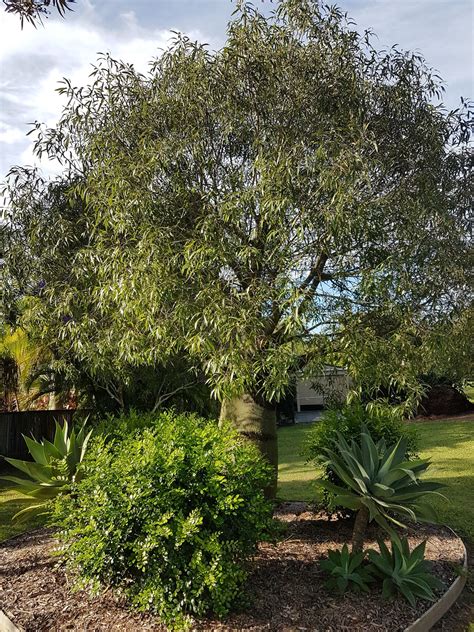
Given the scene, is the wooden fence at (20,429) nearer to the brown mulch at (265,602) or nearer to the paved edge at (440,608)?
the brown mulch at (265,602)

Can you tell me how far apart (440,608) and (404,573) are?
0.36 meters

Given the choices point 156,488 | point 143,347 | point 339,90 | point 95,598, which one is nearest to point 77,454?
point 143,347

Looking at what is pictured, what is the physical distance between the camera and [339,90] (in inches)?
223

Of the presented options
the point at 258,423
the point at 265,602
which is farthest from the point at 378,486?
the point at 258,423

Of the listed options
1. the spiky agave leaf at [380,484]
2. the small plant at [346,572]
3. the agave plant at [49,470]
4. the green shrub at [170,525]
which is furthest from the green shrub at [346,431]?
the agave plant at [49,470]

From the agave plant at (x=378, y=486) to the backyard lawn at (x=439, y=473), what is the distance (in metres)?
1.18

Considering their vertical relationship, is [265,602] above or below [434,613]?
above

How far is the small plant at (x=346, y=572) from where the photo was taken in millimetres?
4355

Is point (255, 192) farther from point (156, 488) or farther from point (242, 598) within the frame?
point (242, 598)

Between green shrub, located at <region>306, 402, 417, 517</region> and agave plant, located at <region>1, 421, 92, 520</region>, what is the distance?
263cm

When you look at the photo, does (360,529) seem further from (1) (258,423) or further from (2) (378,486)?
(1) (258,423)

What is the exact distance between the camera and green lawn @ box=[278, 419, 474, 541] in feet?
25.7

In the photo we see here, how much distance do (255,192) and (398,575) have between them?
3.53m

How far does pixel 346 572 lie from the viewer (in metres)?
4.41
